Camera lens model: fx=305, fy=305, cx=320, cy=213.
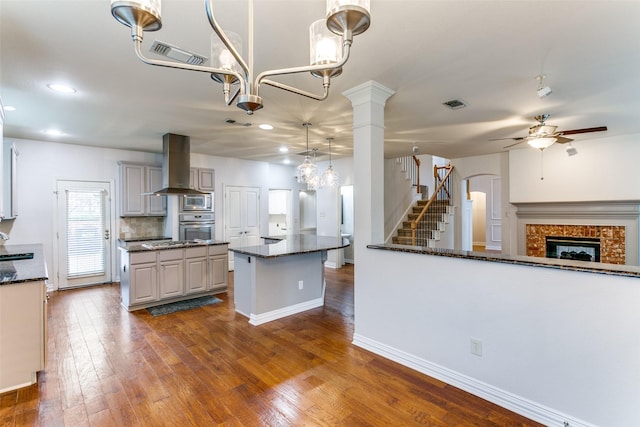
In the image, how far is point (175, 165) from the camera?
488cm

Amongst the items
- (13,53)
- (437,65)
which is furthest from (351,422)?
(13,53)

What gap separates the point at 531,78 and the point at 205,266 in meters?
4.80

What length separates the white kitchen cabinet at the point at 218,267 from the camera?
194 inches

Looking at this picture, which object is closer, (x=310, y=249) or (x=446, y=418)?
(x=446, y=418)

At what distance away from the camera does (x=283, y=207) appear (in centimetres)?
928

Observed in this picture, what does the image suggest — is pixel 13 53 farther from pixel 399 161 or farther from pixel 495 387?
pixel 399 161

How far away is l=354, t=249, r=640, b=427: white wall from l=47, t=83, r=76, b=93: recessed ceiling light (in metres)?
3.48

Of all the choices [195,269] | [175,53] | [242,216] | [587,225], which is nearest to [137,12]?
[175,53]

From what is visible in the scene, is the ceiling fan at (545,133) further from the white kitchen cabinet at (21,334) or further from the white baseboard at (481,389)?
the white kitchen cabinet at (21,334)

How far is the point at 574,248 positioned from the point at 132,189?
857 cm

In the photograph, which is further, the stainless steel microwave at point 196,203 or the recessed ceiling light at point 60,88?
the stainless steel microwave at point 196,203

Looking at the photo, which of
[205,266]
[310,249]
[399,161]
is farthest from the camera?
[399,161]

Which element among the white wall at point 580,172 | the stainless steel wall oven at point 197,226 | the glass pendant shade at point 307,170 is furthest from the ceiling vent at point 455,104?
the stainless steel wall oven at point 197,226

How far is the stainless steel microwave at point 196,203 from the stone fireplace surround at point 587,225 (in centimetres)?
646
